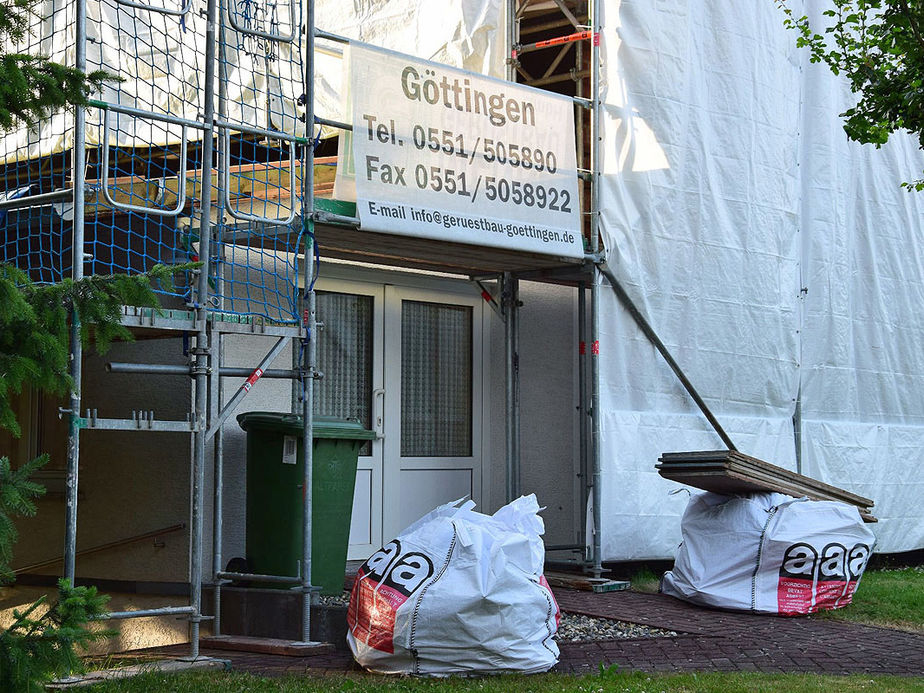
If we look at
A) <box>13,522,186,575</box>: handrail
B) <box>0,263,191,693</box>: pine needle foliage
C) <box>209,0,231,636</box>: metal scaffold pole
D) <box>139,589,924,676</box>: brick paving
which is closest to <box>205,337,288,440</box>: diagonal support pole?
<box>209,0,231,636</box>: metal scaffold pole

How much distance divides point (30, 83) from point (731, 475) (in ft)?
18.8

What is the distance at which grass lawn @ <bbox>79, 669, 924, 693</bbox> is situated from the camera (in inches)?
232

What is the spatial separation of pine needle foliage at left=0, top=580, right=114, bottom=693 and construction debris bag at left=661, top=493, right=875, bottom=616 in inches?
216

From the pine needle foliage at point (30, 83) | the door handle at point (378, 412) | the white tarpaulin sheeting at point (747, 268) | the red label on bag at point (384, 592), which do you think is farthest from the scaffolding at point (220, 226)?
the door handle at point (378, 412)

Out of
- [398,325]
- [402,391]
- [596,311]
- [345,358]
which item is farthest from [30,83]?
[402,391]

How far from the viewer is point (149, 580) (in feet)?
27.8

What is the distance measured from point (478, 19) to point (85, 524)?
478 centimetres

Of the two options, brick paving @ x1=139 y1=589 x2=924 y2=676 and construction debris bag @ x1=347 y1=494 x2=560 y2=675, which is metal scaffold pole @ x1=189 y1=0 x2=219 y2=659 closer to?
brick paving @ x1=139 y1=589 x2=924 y2=676

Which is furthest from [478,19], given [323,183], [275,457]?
[275,457]

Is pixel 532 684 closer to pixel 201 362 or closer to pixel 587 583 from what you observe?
pixel 201 362

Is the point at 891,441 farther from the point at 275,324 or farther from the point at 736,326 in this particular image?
the point at 275,324

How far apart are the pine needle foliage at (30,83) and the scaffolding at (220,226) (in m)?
0.79

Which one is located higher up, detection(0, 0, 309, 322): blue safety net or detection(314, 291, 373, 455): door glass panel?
detection(0, 0, 309, 322): blue safety net

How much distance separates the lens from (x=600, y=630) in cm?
790
